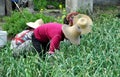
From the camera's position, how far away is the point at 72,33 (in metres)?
5.71

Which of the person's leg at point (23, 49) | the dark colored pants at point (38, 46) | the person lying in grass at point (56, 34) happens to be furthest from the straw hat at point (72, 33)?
the person's leg at point (23, 49)

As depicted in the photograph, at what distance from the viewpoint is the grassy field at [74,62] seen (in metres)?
4.89

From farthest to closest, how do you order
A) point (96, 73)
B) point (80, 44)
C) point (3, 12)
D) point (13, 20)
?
point (3, 12)
point (13, 20)
point (80, 44)
point (96, 73)

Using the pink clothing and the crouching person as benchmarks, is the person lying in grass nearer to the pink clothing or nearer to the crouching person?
the pink clothing

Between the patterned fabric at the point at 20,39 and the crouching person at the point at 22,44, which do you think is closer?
the crouching person at the point at 22,44

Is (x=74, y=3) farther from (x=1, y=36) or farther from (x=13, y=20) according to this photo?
(x=1, y=36)

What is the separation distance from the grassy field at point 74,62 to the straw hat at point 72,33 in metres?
0.12

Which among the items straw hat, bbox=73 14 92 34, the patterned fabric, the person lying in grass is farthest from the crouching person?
straw hat, bbox=73 14 92 34

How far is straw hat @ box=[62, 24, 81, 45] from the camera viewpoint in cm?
563

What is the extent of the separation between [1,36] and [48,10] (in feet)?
12.5

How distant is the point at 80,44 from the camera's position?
606cm

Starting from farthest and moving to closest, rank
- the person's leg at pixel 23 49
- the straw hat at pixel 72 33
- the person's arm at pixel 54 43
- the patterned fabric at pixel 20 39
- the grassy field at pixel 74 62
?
the patterned fabric at pixel 20 39 < the person's leg at pixel 23 49 < the straw hat at pixel 72 33 < the person's arm at pixel 54 43 < the grassy field at pixel 74 62

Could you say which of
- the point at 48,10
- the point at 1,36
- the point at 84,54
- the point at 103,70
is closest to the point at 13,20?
the point at 1,36

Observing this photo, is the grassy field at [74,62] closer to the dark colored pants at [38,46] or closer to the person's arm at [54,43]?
the person's arm at [54,43]
